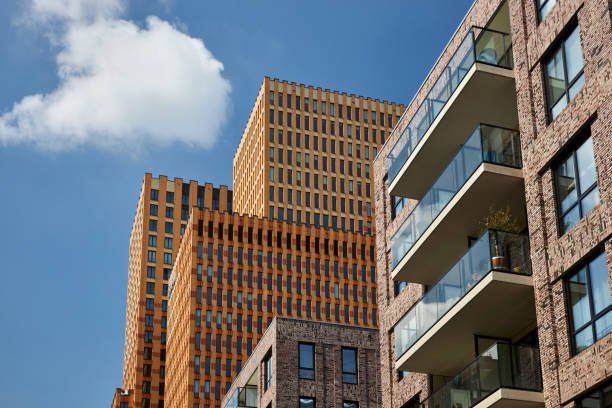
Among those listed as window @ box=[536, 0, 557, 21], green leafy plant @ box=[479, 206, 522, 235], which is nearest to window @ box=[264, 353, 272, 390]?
green leafy plant @ box=[479, 206, 522, 235]

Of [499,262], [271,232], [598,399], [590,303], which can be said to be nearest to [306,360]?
[499,262]

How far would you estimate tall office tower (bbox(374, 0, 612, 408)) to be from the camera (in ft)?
75.5

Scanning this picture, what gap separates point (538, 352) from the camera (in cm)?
2578

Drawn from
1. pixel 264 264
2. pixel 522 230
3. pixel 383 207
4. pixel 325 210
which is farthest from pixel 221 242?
pixel 522 230

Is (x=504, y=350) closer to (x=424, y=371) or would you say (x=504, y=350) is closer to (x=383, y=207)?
(x=424, y=371)

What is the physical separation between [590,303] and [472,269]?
5229mm

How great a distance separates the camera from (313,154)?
135 metres

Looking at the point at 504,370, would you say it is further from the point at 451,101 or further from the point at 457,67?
the point at 457,67

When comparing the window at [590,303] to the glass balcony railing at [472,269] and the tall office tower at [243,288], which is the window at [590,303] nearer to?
the glass balcony railing at [472,269]

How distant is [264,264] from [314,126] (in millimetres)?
25640

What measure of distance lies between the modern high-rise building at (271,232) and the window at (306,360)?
184ft

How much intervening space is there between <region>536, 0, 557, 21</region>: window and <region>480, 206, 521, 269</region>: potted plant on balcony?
5.08 m

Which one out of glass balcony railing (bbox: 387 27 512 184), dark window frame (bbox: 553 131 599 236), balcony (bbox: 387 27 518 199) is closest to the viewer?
dark window frame (bbox: 553 131 599 236)

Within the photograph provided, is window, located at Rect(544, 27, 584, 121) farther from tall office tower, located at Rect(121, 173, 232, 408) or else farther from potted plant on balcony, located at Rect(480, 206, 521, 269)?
tall office tower, located at Rect(121, 173, 232, 408)
